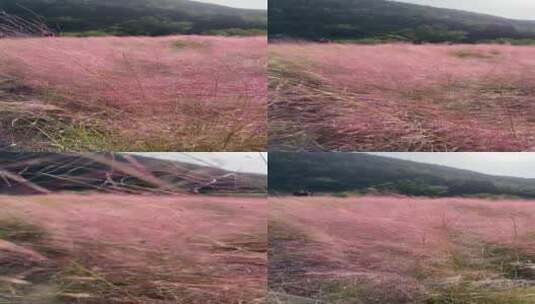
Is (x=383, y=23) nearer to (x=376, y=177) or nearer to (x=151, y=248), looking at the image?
(x=376, y=177)

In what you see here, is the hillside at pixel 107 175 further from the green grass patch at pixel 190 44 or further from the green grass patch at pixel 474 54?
the green grass patch at pixel 474 54

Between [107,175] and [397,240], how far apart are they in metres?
1.37

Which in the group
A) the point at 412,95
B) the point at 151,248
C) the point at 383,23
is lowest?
the point at 151,248

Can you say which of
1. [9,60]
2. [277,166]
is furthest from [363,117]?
[9,60]

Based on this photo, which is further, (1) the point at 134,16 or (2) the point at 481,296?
(1) the point at 134,16

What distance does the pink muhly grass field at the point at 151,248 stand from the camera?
2.83m

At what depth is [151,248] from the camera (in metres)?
2.85

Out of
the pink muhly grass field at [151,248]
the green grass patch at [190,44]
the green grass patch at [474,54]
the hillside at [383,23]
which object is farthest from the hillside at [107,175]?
the green grass patch at [474,54]

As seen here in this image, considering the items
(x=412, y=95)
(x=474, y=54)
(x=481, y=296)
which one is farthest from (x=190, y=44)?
(x=481, y=296)

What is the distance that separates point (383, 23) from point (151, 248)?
1.48 m

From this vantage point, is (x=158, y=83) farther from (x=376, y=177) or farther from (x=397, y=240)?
(x=397, y=240)

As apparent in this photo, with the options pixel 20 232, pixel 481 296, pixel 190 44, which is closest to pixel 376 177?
pixel 481 296

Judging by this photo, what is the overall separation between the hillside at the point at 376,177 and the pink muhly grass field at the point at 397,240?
0.17 feet

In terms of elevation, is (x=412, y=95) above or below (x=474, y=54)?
below
